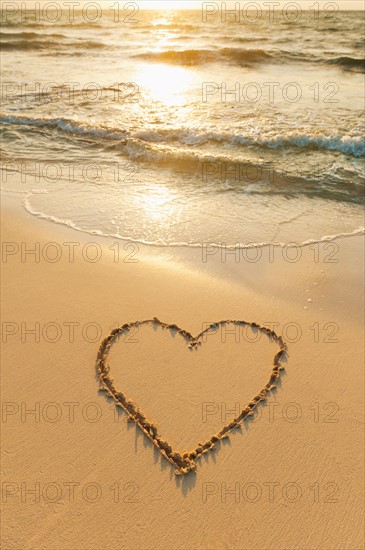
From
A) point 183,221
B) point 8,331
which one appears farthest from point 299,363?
point 183,221

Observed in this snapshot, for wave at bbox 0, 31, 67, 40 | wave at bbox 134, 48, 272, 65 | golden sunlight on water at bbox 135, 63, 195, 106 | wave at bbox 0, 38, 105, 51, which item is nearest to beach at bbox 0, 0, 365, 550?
golden sunlight on water at bbox 135, 63, 195, 106

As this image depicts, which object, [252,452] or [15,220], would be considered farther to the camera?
[15,220]

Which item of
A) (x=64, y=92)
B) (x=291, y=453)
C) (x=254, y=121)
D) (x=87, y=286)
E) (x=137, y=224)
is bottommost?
(x=291, y=453)

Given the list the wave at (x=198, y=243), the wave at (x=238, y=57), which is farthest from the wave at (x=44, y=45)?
the wave at (x=198, y=243)

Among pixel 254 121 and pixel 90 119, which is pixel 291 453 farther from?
pixel 90 119

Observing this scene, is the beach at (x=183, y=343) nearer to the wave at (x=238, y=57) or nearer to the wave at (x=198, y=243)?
the wave at (x=198, y=243)

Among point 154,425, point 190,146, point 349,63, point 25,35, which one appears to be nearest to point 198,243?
point 154,425
